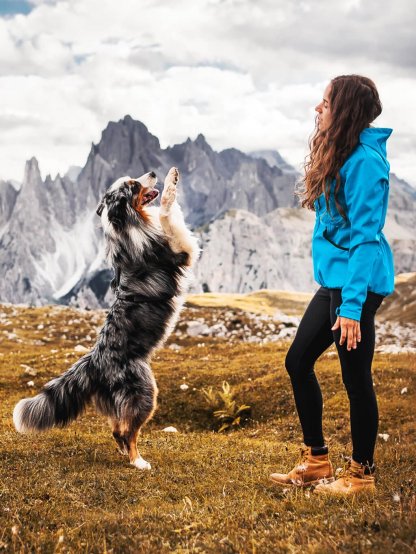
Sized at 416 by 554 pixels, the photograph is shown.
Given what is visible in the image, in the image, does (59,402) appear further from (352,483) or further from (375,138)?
(375,138)

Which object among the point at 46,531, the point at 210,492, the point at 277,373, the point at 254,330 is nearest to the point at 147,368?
the point at 210,492

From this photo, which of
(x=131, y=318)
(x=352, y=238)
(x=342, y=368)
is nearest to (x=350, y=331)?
(x=342, y=368)

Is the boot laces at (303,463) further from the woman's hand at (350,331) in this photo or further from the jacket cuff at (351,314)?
the jacket cuff at (351,314)

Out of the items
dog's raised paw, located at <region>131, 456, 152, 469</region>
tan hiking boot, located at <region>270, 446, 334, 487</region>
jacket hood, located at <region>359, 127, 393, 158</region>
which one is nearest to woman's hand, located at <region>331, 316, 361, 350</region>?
jacket hood, located at <region>359, 127, 393, 158</region>

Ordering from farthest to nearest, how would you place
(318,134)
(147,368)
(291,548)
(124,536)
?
(147,368) < (318,134) < (124,536) < (291,548)

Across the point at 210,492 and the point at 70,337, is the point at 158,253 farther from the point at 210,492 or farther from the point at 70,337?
the point at 70,337

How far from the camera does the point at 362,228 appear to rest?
5473mm

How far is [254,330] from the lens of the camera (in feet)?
97.7

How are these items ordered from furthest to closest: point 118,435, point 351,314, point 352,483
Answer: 1. point 118,435
2. point 352,483
3. point 351,314

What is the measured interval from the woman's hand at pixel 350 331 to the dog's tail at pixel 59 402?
4.15 meters

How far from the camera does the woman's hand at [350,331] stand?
18.0 feet

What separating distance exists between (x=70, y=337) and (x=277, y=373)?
16.7 meters

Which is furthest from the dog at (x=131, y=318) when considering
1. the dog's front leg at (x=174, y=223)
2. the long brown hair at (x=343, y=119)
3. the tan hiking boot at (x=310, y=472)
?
the long brown hair at (x=343, y=119)

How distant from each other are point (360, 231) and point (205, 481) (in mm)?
3872
